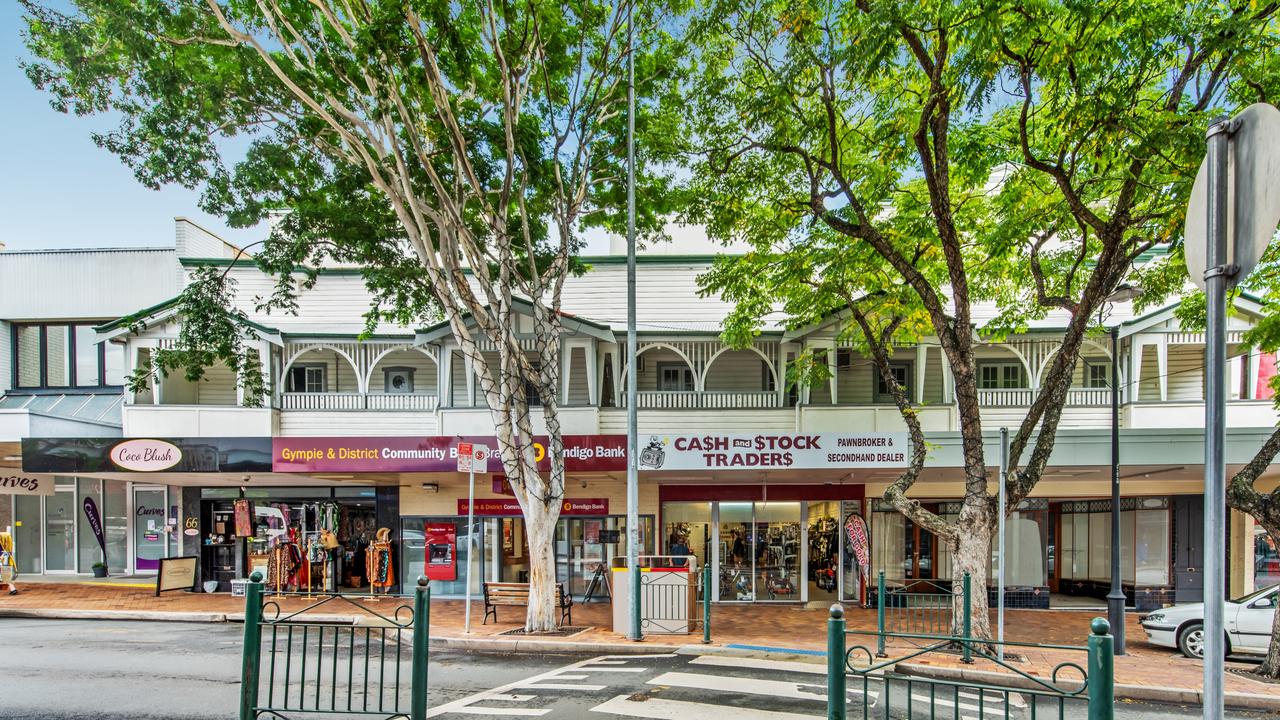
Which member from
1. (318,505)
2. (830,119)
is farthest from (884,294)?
(318,505)

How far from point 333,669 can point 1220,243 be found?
21.5 ft

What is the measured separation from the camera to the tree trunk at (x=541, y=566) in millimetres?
12961

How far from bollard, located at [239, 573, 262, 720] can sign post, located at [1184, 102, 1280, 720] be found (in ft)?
20.4

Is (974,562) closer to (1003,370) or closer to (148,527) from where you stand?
(1003,370)

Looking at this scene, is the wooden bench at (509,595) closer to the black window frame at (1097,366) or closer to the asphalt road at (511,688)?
the asphalt road at (511,688)

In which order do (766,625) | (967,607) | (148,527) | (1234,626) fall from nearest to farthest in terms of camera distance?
(967,607) → (1234,626) → (766,625) → (148,527)

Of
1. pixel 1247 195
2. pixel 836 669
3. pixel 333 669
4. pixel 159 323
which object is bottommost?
pixel 333 669

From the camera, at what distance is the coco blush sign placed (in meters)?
16.0

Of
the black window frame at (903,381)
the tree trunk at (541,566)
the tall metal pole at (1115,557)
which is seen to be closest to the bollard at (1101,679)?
the tall metal pole at (1115,557)

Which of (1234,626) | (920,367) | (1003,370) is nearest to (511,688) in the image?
(1234,626)

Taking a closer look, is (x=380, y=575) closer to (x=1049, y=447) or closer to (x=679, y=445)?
(x=679, y=445)

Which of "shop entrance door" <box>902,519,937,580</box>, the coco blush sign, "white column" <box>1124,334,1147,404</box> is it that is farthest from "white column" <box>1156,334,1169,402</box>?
the coco blush sign

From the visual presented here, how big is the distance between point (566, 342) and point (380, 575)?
681cm

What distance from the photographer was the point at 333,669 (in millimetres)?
6438
